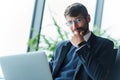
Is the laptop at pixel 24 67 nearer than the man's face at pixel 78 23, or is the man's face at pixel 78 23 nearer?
the laptop at pixel 24 67

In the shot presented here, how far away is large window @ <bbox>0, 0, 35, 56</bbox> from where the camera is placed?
2.96 m

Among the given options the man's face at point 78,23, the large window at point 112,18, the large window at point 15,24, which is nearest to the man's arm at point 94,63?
the man's face at point 78,23

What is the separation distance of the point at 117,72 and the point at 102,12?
2269mm

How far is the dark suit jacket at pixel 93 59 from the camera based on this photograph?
170 centimetres

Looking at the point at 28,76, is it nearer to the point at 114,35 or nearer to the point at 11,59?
the point at 11,59

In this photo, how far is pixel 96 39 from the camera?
1.90 metres

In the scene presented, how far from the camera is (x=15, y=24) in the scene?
3.02 metres

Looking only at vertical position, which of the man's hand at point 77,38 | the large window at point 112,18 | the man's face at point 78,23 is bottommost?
the large window at point 112,18

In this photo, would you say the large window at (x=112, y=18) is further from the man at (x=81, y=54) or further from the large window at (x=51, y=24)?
the man at (x=81, y=54)

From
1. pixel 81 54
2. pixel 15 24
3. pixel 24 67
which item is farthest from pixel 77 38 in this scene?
pixel 15 24

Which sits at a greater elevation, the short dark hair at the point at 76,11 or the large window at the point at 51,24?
the short dark hair at the point at 76,11

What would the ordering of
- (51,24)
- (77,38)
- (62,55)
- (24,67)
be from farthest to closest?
(51,24) → (62,55) → (77,38) → (24,67)

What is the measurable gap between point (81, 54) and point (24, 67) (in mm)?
361

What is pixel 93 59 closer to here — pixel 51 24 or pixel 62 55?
pixel 62 55
